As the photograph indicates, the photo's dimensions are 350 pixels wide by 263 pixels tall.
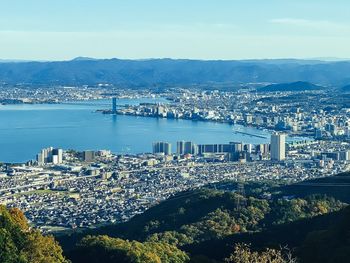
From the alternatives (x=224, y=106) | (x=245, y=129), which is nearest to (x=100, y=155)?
(x=245, y=129)

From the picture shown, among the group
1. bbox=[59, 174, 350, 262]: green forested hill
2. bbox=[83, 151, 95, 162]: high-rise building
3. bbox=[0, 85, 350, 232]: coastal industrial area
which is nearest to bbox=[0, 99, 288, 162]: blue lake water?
bbox=[0, 85, 350, 232]: coastal industrial area

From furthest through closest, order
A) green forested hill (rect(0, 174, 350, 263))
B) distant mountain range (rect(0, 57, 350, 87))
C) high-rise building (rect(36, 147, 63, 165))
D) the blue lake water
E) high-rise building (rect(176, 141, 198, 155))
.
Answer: distant mountain range (rect(0, 57, 350, 87)), the blue lake water, high-rise building (rect(176, 141, 198, 155)), high-rise building (rect(36, 147, 63, 165)), green forested hill (rect(0, 174, 350, 263))

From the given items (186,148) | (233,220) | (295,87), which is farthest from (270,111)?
(233,220)

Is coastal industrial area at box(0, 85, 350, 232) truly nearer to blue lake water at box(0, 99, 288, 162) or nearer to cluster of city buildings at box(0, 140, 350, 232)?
cluster of city buildings at box(0, 140, 350, 232)

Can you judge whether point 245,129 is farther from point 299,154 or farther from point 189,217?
point 189,217

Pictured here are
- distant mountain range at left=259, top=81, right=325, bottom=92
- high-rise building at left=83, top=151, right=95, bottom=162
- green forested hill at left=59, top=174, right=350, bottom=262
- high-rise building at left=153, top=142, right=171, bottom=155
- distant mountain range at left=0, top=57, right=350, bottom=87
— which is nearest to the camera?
green forested hill at left=59, top=174, right=350, bottom=262

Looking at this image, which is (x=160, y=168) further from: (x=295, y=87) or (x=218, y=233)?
(x=295, y=87)
